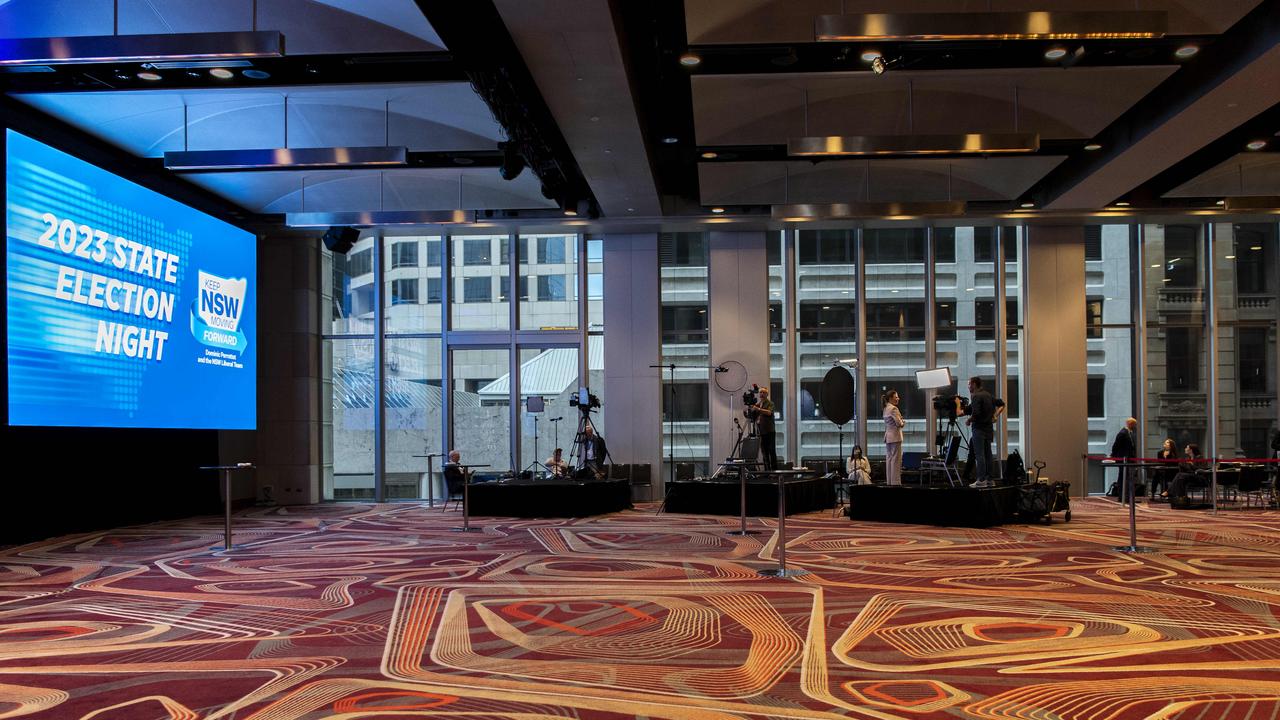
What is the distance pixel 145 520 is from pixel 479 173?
6.35 meters

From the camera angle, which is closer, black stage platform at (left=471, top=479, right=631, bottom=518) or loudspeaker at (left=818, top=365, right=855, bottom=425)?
black stage platform at (left=471, top=479, right=631, bottom=518)

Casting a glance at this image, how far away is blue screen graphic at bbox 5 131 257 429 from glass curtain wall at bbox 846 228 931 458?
9.91m

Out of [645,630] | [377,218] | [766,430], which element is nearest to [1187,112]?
[766,430]

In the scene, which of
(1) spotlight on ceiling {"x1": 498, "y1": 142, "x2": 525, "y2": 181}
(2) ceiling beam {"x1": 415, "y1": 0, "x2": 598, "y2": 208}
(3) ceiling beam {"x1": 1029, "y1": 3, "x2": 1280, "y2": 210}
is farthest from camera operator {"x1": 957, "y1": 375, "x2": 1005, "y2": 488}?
(1) spotlight on ceiling {"x1": 498, "y1": 142, "x2": 525, "y2": 181}

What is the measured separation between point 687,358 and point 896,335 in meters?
3.50

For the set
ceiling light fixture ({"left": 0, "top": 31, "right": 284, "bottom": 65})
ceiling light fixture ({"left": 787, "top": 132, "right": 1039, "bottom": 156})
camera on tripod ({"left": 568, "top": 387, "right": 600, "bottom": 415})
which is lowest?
camera on tripod ({"left": 568, "top": 387, "right": 600, "bottom": 415})

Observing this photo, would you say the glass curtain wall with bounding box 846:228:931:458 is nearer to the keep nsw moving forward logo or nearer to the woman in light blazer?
the woman in light blazer

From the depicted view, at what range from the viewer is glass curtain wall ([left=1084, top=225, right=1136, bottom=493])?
1580cm

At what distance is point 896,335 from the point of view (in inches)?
623

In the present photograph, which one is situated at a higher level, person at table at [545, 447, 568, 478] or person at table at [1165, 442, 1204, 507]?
person at table at [545, 447, 568, 478]

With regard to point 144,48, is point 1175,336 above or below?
below

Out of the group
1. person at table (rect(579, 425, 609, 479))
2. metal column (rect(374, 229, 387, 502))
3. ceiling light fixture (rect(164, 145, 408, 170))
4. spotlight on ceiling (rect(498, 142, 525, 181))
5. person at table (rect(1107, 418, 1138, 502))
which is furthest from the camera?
metal column (rect(374, 229, 387, 502))

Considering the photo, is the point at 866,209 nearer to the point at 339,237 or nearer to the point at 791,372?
the point at 791,372

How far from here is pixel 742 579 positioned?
22.9 ft
